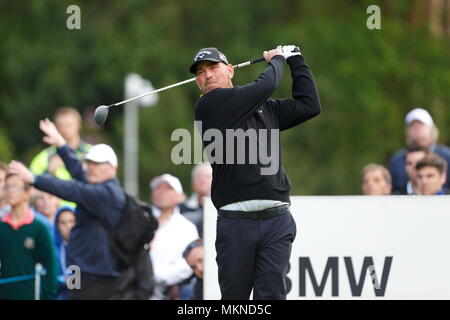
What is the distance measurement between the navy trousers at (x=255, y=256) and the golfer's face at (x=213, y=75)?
0.88 meters

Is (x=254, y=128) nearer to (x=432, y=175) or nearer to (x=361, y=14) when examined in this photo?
(x=432, y=175)

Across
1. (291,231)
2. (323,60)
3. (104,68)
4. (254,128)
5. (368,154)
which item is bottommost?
(291,231)

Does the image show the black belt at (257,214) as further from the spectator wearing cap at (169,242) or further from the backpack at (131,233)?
the spectator wearing cap at (169,242)

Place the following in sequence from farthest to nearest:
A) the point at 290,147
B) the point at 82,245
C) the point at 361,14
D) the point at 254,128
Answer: the point at 290,147 < the point at 361,14 < the point at 82,245 < the point at 254,128

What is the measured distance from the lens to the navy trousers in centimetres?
830

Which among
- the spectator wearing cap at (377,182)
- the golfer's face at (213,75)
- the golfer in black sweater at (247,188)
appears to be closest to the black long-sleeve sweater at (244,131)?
the golfer in black sweater at (247,188)

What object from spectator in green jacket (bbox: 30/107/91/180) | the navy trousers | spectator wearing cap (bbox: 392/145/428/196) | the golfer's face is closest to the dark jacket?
spectator in green jacket (bbox: 30/107/91/180)

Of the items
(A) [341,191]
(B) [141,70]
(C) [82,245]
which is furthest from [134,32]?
(C) [82,245]

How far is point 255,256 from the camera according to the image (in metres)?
8.36

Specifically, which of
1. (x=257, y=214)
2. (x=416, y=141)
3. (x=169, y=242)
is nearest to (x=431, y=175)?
(x=416, y=141)

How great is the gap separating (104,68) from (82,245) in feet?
104

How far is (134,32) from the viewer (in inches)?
1722

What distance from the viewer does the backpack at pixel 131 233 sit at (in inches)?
449

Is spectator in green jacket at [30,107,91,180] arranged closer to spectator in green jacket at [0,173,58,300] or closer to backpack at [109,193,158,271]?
A: spectator in green jacket at [0,173,58,300]
